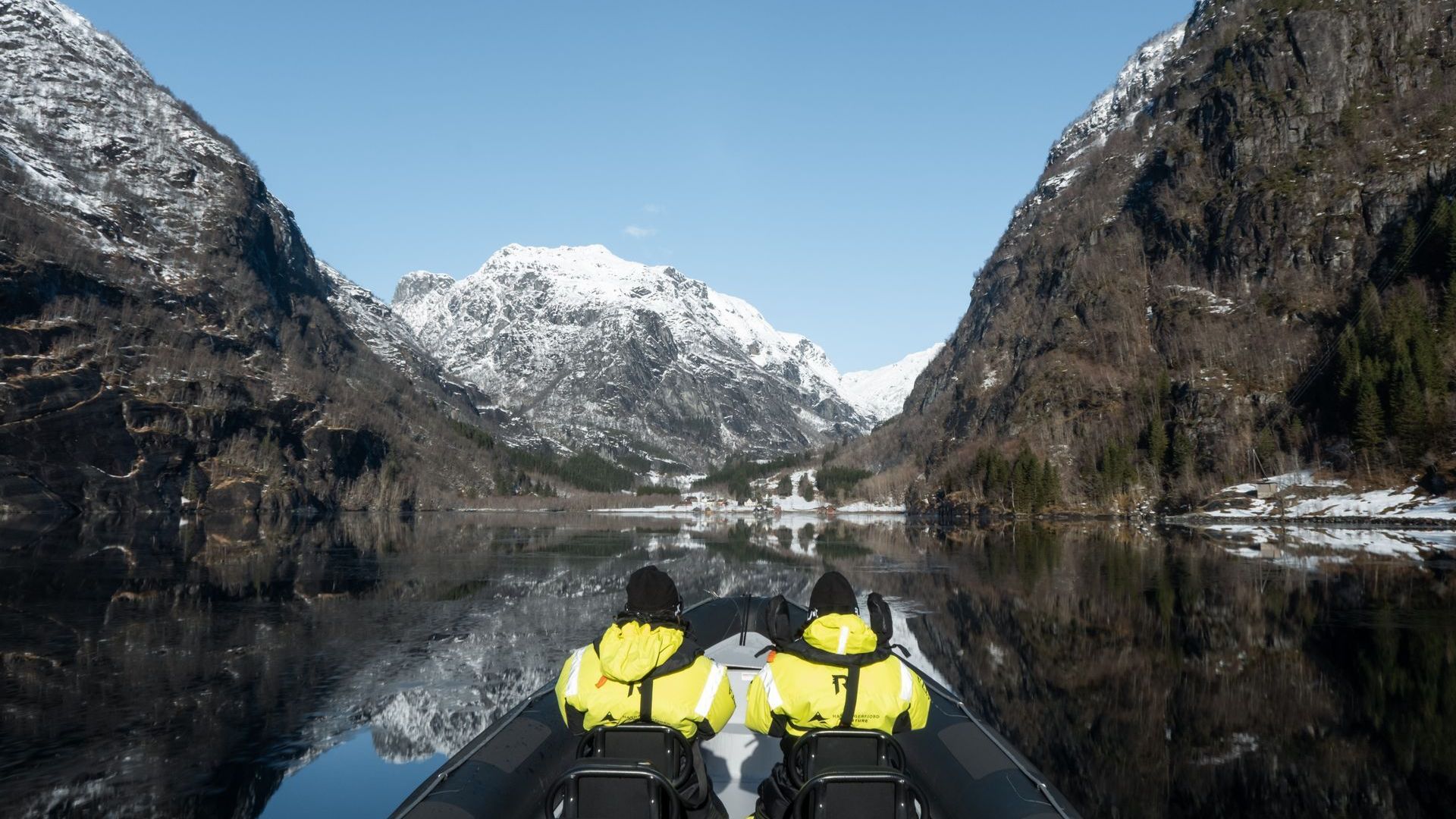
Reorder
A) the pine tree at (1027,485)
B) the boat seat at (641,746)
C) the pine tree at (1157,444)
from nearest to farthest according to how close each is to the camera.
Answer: the boat seat at (641,746) < the pine tree at (1157,444) < the pine tree at (1027,485)

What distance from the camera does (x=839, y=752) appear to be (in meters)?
8.21

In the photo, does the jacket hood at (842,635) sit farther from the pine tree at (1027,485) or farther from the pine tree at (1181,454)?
the pine tree at (1027,485)

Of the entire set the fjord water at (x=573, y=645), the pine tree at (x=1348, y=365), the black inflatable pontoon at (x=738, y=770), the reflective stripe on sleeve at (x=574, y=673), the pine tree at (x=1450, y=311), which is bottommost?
the fjord water at (x=573, y=645)

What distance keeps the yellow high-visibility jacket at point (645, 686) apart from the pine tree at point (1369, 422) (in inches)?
4468

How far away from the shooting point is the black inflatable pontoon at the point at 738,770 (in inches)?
358

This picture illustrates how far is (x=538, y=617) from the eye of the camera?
33.8 m

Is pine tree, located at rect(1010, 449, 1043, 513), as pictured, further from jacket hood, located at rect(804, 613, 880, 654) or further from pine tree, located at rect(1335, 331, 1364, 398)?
jacket hood, located at rect(804, 613, 880, 654)

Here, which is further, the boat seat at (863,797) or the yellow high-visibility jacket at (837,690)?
the yellow high-visibility jacket at (837,690)

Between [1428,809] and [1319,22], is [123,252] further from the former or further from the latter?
[1319,22]

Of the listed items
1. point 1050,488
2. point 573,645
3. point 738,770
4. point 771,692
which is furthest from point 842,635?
point 1050,488

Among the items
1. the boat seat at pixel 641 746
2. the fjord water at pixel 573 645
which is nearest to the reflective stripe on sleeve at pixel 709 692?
the boat seat at pixel 641 746

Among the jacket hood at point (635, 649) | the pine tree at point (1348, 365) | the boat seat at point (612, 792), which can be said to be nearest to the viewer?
the boat seat at point (612, 792)

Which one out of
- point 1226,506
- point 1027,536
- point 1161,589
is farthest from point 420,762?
point 1226,506

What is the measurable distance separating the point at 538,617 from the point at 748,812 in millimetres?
22847
